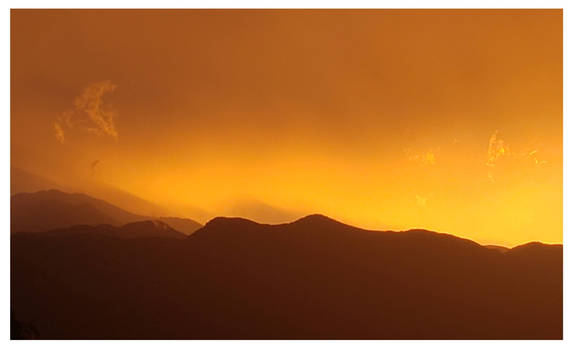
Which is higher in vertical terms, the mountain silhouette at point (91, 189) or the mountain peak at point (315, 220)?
the mountain silhouette at point (91, 189)

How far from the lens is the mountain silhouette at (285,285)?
3.20m

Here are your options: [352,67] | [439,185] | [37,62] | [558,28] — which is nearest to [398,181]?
[439,185]

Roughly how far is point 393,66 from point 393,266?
1.12 m

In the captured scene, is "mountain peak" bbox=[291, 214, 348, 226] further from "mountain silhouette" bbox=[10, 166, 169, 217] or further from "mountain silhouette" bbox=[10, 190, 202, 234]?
"mountain silhouette" bbox=[10, 166, 169, 217]

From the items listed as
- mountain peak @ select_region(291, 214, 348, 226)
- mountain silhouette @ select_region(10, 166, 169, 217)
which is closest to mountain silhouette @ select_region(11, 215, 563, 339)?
mountain peak @ select_region(291, 214, 348, 226)

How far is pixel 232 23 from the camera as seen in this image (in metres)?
3.27

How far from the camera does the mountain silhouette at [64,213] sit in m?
3.20

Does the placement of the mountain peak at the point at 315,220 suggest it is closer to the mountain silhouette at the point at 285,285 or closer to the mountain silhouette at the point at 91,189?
the mountain silhouette at the point at 285,285

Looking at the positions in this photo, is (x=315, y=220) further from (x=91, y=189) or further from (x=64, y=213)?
(x=64, y=213)

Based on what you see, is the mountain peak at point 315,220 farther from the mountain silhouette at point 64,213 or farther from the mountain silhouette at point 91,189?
the mountain silhouette at point 91,189

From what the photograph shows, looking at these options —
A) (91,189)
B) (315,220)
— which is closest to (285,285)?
(315,220)

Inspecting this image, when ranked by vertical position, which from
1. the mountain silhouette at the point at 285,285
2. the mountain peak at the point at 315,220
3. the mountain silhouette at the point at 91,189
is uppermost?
the mountain silhouette at the point at 91,189

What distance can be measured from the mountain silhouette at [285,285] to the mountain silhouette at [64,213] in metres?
0.06

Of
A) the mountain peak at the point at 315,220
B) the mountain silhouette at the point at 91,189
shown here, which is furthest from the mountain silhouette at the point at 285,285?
the mountain silhouette at the point at 91,189
